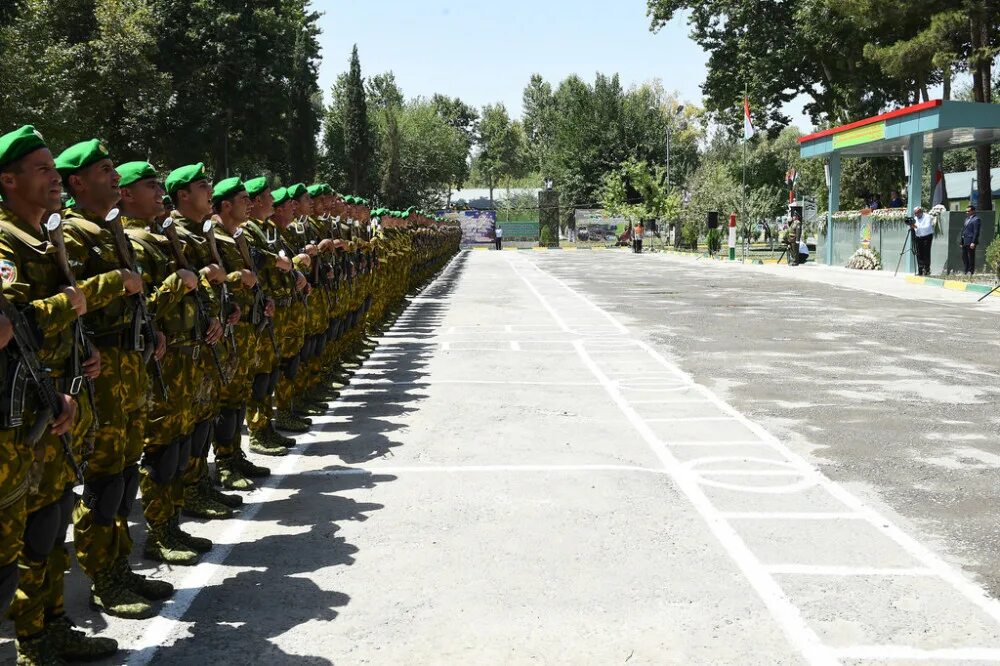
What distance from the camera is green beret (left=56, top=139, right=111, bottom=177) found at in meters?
4.29

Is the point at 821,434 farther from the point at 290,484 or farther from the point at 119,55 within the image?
the point at 119,55

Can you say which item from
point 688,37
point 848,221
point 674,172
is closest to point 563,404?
point 848,221

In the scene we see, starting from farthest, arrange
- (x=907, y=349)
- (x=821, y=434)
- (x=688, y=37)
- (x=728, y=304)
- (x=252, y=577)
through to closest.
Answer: (x=688, y=37)
(x=728, y=304)
(x=907, y=349)
(x=821, y=434)
(x=252, y=577)

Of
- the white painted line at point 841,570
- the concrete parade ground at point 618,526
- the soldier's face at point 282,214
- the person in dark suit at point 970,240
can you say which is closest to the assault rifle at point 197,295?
the concrete parade ground at point 618,526

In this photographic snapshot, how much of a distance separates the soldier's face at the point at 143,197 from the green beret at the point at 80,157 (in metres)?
0.51

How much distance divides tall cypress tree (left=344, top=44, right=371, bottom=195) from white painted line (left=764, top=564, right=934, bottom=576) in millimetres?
72447

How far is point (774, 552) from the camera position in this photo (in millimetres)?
5094

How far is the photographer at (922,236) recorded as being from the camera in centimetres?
2708

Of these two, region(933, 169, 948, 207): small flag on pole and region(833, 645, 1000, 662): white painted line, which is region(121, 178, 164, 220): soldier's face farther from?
region(933, 169, 948, 207): small flag on pole

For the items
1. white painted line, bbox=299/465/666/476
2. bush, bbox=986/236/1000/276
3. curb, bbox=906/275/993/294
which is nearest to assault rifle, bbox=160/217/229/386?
white painted line, bbox=299/465/666/476

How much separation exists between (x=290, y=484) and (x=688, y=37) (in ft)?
158

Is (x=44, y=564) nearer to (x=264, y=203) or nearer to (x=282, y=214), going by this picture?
(x=264, y=203)

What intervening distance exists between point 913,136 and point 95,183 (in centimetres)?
2870

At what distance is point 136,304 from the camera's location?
441cm
